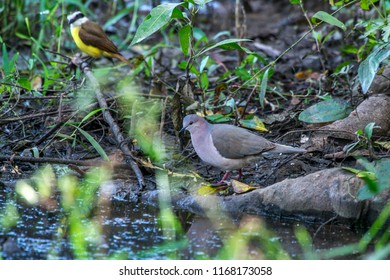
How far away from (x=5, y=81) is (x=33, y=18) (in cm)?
333

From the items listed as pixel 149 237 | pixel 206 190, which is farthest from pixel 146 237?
pixel 206 190

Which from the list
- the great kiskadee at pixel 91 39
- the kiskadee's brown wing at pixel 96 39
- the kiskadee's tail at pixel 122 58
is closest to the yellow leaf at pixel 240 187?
the kiskadee's tail at pixel 122 58

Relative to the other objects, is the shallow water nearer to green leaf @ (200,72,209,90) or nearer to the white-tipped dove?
the white-tipped dove

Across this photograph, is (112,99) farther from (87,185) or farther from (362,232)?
(362,232)

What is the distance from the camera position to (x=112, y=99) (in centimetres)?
700

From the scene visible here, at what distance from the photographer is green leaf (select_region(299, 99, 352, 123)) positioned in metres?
5.95

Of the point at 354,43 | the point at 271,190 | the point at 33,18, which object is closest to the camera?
the point at 271,190

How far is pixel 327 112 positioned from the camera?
600cm

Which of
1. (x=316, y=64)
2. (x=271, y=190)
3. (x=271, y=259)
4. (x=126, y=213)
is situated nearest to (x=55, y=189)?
(x=126, y=213)

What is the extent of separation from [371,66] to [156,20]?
1608mm

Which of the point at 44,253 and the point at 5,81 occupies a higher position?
the point at 5,81

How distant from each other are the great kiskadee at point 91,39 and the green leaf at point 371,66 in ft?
11.7

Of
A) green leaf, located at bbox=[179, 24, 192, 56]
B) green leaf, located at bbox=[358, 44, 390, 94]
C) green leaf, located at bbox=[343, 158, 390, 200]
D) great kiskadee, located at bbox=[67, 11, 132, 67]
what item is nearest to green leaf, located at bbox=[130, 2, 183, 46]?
green leaf, located at bbox=[179, 24, 192, 56]

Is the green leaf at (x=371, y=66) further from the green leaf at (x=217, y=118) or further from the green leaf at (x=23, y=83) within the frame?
the green leaf at (x=23, y=83)
